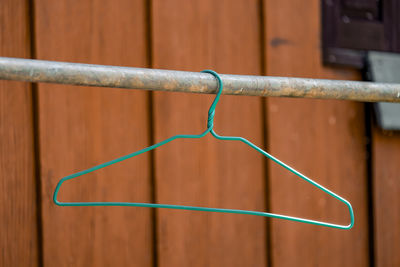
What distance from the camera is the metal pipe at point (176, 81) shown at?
0.47 m

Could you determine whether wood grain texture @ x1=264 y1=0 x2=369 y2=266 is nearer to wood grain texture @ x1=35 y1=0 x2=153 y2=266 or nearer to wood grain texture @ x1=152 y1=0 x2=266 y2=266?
wood grain texture @ x1=152 y1=0 x2=266 y2=266

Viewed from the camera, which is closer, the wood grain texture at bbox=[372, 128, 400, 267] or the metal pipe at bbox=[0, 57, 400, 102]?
the metal pipe at bbox=[0, 57, 400, 102]

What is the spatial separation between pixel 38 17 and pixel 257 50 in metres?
0.51

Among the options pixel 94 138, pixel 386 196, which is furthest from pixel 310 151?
pixel 94 138

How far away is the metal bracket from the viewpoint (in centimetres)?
121

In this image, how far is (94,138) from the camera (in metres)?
0.93

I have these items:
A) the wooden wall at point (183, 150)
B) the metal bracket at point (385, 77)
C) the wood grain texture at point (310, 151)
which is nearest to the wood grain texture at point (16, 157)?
the wooden wall at point (183, 150)

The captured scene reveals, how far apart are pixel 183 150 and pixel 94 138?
20cm

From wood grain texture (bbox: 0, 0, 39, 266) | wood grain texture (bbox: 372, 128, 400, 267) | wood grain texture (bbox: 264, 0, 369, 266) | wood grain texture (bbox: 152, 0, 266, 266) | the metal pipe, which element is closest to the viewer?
the metal pipe

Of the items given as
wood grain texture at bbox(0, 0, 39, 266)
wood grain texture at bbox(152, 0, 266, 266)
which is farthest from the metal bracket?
wood grain texture at bbox(0, 0, 39, 266)

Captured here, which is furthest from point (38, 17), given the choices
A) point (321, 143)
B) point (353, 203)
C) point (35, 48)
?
point (353, 203)

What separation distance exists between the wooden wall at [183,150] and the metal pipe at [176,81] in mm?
427

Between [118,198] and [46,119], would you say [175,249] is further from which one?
[46,119]

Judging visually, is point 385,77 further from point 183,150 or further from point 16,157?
point 16,157
